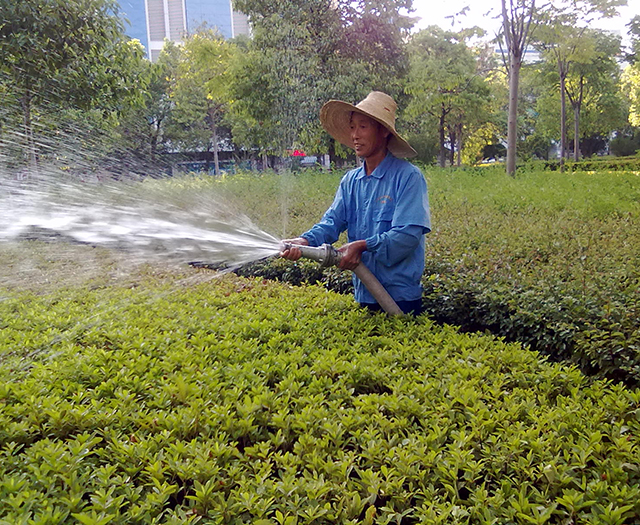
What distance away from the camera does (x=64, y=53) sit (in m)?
7.33

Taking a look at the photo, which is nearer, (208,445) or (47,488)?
(47,488)

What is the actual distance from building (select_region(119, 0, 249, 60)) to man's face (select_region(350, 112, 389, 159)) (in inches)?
1854

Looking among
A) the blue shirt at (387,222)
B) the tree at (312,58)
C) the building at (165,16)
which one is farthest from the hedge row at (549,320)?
the building at (165,16)

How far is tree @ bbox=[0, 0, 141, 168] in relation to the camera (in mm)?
6805

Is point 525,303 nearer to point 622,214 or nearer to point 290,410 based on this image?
point 290,410

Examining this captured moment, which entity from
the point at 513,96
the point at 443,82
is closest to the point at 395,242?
the point at 513,96

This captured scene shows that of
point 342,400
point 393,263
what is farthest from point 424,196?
point 342,400

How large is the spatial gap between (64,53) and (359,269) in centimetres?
626

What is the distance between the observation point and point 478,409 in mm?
1898

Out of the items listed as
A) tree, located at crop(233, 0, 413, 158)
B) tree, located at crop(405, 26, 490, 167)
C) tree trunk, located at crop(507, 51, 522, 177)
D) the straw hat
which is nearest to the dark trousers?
the straw hat

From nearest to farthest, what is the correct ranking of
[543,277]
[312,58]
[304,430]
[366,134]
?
[304,430] → [366,134] → [543,277] → [312,58]

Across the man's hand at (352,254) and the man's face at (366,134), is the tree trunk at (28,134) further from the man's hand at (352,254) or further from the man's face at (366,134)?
the man's hand at (352,254)

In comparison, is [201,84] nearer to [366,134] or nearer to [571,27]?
[571,27]

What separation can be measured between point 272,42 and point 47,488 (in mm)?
16590
